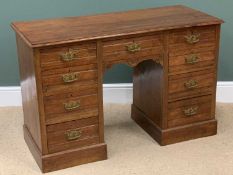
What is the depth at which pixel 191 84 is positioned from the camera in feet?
8.45

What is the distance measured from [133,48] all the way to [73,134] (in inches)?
20.2

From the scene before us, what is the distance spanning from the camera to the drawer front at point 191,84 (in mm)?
2543

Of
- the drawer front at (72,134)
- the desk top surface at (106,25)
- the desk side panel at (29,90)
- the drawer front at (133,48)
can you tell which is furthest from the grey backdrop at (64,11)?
the drawer front at (72,134)

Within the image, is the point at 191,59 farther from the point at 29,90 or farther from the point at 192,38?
the point at 29,90

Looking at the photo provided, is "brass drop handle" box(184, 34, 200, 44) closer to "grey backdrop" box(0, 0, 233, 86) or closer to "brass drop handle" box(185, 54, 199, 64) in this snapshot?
"brass drop handle" box(185, 54, 199, 64)

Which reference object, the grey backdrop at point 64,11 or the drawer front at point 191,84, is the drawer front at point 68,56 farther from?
the grey backdrop at point 64,11

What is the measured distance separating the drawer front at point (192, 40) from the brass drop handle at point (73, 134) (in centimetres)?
61

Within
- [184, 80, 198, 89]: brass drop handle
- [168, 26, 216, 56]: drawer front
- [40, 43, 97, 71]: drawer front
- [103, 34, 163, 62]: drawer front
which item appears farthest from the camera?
[184, 80, 198, 89]: brass drop handle

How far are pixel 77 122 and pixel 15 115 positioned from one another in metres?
0.73

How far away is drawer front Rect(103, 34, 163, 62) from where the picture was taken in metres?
2.33

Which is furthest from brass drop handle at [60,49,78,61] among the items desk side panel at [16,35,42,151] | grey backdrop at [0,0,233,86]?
grey backdrop at [0,0,233,86]

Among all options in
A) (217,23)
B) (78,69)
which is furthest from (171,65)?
(78,69)

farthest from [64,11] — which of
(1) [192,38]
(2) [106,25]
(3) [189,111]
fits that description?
(3) [189,111]

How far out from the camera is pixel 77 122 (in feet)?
7.84
